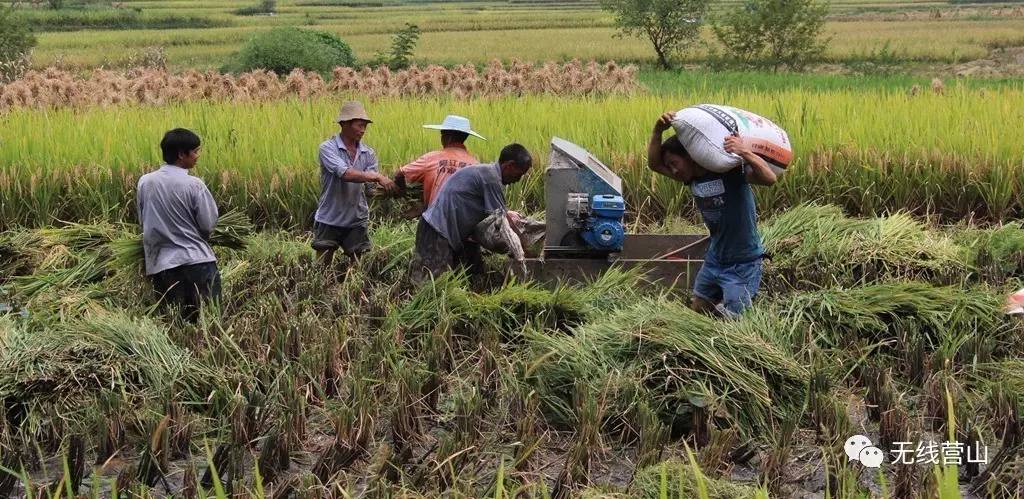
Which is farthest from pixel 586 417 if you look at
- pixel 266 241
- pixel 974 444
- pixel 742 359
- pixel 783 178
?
pixel 783 178

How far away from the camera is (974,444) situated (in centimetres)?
343

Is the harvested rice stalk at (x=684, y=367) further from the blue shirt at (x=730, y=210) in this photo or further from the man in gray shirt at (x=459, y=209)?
the man in gray shirt at (x=459, y=209)

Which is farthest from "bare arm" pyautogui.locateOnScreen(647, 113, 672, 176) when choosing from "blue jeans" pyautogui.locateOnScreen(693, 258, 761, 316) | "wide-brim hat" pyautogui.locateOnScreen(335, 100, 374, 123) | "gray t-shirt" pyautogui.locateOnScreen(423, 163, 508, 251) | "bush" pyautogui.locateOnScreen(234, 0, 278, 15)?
"bush" pyautogui.locateOnScreen(234, 0, 278, 15)

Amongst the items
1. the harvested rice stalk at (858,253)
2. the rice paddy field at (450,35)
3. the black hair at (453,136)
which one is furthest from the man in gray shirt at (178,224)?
the rice paddy field at (450,35)

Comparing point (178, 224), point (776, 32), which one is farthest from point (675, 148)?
point (776, 32)

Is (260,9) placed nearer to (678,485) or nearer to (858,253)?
(858,253)

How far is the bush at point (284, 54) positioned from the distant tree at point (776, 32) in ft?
28.5

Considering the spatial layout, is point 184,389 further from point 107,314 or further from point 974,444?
point 974,444

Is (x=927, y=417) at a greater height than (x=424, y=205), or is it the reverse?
(x=424, y=205)

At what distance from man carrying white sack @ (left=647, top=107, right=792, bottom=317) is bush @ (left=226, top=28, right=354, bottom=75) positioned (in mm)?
14188

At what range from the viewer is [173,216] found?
15.8 feet

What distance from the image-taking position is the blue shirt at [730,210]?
4.63m

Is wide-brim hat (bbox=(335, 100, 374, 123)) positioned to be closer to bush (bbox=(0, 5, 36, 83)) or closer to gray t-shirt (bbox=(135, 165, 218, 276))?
gray t-shirt (bbox=(135, 165, 218, 276))

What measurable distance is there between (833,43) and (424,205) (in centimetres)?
2591
